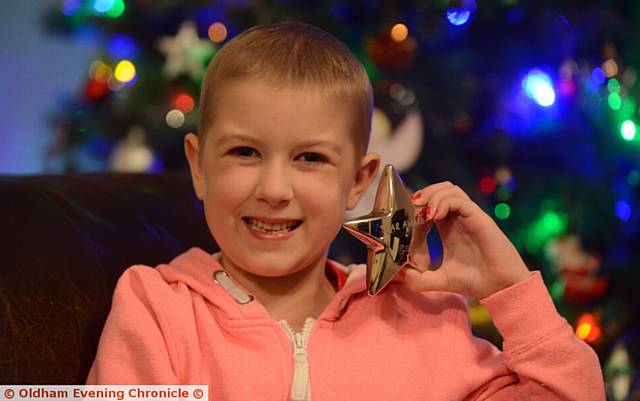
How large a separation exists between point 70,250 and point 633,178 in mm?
1888

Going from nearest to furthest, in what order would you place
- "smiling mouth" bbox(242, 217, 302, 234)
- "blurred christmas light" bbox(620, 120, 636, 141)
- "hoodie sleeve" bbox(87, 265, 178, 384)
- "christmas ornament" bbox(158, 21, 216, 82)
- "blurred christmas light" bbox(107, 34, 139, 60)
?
"hoodie sleeve" bbox(87, 265, 178, 384) < "smiling mouth" bbox(242, 217, 302, 234) < "blurred christmas light" bbox(620, 120, 636, 141) < "christmas ornament" bbox(158, 21, 216, 82) < "blurred christmas light" bbox(107, 34, 139, 60)

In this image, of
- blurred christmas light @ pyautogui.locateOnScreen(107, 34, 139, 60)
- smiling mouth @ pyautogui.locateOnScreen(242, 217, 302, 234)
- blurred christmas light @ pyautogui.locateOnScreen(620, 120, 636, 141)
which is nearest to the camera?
→ smiling mouth @ pyautogui.locateOnScreen(242, 217, 302, 234)

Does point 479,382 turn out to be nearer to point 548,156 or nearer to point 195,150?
point 195,150

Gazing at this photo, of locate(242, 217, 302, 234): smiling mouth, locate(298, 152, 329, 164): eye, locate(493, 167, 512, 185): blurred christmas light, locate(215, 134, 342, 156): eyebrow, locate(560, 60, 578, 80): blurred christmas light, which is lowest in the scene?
locate(493, 167, 512, 185): blurred christmas light

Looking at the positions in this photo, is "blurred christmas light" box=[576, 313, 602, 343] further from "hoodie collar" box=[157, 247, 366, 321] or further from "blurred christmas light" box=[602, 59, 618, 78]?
"hoodie collar" box=[157, 247, 366, 321]

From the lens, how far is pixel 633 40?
8.20 ft

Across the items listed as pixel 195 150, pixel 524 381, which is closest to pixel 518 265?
pixel 524 381

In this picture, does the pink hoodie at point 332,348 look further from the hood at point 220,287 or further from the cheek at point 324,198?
the cheek at point 324,198

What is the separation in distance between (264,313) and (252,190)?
7.1 inches

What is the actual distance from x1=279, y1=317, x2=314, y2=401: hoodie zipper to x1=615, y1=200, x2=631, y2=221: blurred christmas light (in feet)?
5.61

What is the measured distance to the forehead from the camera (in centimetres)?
110

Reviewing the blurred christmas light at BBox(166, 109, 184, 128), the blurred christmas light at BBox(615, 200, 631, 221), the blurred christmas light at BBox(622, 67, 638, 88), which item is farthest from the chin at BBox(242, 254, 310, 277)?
the blurred christmas light at BBox(615, 200, 631, 221)

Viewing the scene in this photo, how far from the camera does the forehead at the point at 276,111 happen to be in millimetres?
1097

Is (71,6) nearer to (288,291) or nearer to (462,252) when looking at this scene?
(288,291)
